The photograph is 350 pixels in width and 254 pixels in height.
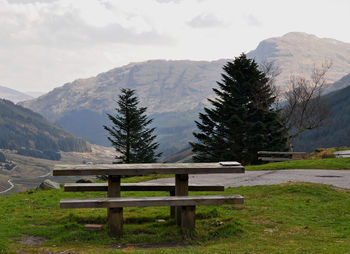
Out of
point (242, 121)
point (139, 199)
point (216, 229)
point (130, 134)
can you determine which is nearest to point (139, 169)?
point (139, 199)

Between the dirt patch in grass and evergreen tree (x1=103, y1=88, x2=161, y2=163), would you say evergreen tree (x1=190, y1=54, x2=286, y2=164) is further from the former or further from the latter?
the dirt patch in grass

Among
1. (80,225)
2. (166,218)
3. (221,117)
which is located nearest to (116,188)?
(80,225)

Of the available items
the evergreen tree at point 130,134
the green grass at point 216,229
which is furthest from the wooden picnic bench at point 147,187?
the evergreen tree at point 130,134

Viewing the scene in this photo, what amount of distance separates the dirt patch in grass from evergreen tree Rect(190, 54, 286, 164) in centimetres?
3491

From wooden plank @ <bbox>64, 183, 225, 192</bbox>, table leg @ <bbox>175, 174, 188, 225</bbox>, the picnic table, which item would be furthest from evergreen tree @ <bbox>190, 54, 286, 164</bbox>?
the picnic table

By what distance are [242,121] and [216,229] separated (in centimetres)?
3451

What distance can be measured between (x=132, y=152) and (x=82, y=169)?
46.7m

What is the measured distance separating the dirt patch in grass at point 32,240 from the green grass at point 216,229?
0.43 feet

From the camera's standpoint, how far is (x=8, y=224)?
385 inches

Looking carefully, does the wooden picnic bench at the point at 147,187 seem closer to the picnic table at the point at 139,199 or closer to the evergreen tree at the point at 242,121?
the picnic table at the point at 139,199

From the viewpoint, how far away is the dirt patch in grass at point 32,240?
8149mm

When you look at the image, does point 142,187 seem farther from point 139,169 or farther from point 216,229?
point 216,229

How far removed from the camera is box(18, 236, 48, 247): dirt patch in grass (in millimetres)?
8149

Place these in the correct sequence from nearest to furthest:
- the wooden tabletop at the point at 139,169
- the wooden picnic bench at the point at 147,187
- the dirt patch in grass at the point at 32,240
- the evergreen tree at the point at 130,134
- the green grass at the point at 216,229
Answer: the green grass at the point at 216,229
the dirt patch in grass at the point at 32,240
the wooden tabletop at the point at 139,169
the wooden picnic bench at the point at 147,187
the evergreen tree at the point at 130,134
